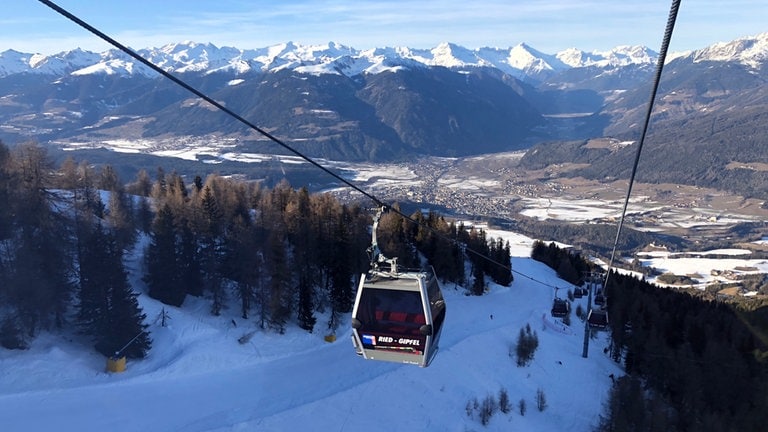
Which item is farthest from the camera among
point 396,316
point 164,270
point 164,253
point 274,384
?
point 164,253

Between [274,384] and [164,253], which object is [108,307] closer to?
[164,253]

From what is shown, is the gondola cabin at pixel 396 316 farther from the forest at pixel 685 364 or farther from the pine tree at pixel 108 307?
the forest at pixel 685 364

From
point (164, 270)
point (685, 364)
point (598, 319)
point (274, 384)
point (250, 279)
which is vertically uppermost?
point (164, 270)

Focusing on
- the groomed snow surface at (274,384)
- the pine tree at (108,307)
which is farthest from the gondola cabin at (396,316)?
the pine tree at (108,307)

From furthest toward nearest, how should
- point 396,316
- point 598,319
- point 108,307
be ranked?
1. point 598,319
2. point 108,307
3. point 396,316

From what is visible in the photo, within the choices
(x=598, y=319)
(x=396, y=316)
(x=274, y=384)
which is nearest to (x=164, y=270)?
(x=274, y=384)

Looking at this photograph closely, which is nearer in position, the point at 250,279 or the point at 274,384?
the point at 274,384

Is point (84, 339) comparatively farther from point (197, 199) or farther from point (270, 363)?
point (197, 199)
